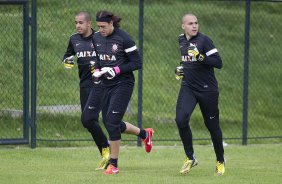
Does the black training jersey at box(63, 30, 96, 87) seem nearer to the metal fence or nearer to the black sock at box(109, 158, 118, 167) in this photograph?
the black sock at box(109, 158, 118, 167)

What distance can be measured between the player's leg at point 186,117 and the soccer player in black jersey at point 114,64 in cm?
63

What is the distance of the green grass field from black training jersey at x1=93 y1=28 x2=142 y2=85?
4.10ft

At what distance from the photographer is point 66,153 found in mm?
13523

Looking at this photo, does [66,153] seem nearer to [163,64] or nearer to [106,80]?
[106,80]

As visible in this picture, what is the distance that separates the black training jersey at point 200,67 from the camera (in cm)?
1045

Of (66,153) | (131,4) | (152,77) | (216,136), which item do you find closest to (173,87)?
(152,77)

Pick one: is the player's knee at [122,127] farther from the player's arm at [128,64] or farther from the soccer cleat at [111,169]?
the player's arm at [128,64]

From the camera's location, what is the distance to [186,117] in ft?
34.4

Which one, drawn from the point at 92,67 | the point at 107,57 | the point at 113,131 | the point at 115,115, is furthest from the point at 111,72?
the point at 92,67

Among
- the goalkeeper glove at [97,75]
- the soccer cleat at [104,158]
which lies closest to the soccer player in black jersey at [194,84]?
the goalkeeper glove at [97,75]

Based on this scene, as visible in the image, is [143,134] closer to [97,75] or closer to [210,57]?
[97,75]

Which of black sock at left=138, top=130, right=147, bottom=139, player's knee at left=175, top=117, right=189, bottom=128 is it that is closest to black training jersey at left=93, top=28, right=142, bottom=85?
player's knee at left=175, top=117, right=189, bottom=128

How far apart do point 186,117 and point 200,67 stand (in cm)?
62

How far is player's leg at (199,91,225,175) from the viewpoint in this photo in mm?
10570
